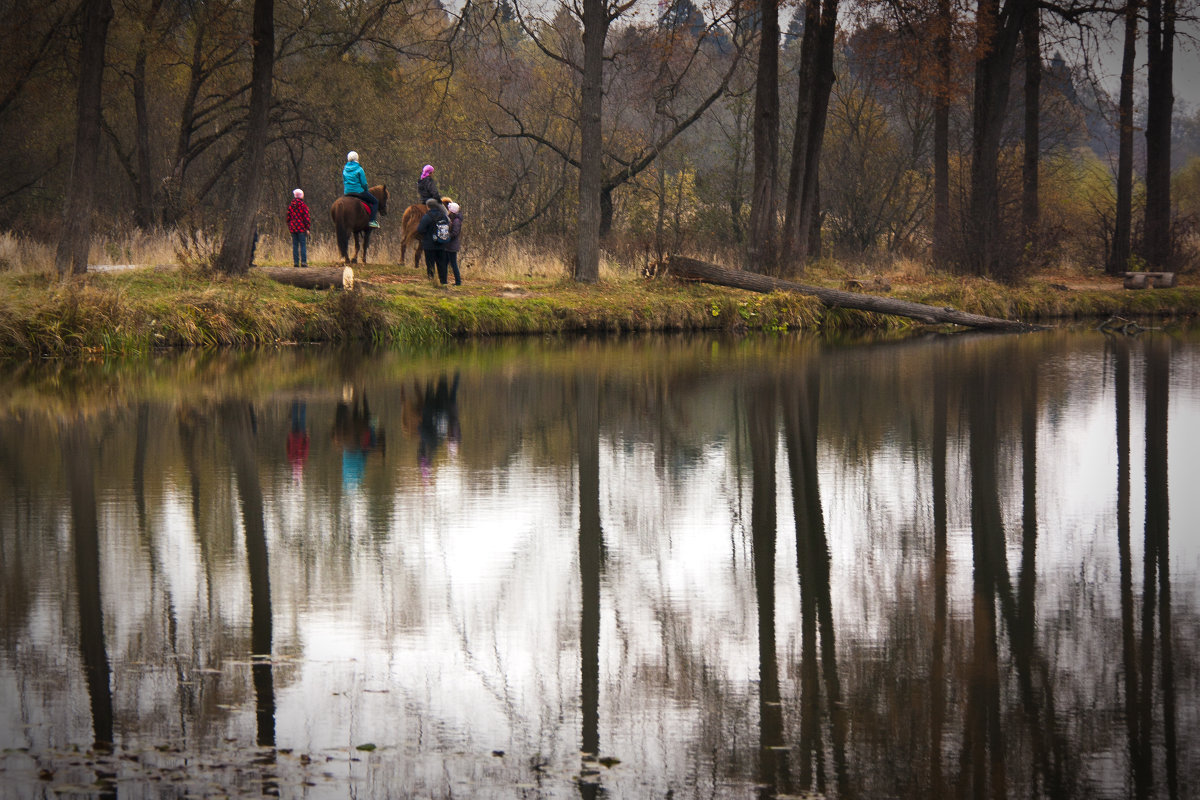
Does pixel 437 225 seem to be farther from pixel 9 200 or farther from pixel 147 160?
pixel 9 200

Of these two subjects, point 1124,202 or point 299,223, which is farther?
point 1124,202

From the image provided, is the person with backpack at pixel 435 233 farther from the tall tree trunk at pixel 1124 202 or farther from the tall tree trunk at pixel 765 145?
the tall tree trunk at pixel 1124 202

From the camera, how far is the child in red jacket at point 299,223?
2255 cm

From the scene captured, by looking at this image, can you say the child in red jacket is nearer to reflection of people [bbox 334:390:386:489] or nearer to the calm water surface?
reflection of people [bbox 334:390:386:489]

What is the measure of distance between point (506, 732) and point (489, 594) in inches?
63.2

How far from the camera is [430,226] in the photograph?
2317cm

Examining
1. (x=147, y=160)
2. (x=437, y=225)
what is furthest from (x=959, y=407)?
(x=147, y=160)

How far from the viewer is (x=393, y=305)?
21.2 metres

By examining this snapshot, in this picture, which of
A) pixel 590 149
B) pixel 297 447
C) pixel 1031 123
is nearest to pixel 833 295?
pixel 590 149

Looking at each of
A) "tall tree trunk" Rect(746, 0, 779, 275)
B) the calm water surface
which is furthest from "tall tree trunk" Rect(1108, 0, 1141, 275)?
the calm water surface

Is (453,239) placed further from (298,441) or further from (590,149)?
(298,441)

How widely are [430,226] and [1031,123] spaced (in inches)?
637

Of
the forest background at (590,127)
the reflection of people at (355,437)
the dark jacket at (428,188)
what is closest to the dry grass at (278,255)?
the forest background at (590,127)

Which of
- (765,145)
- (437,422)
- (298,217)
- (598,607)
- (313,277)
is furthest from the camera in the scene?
(765,145)
